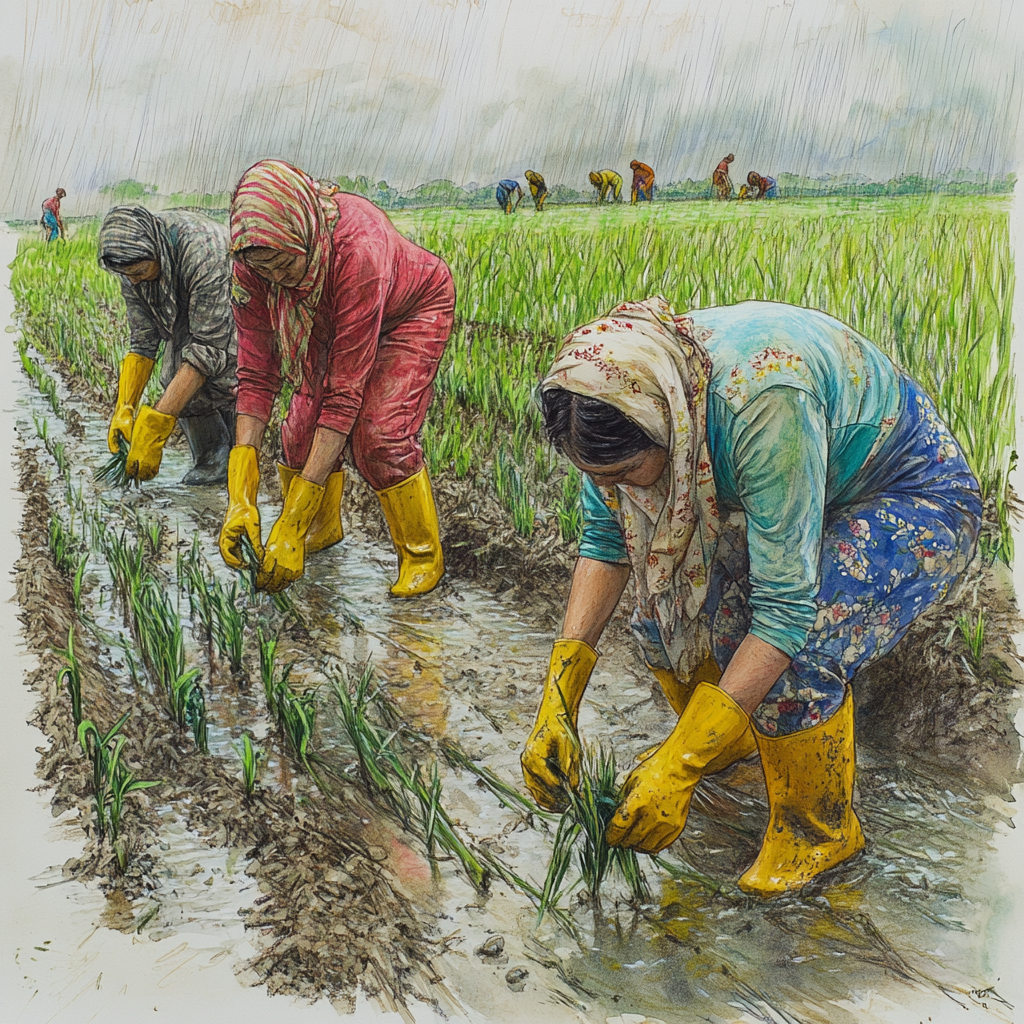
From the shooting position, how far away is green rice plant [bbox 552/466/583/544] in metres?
2.44

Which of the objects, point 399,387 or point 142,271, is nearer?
point 399,387

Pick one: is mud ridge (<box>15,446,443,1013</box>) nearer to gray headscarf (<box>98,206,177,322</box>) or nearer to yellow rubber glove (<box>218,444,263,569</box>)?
yellow rubber glove (<box>218,444,263,569</box>)

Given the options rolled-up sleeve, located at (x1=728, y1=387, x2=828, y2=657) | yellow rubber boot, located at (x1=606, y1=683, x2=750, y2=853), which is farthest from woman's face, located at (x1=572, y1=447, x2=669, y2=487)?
yellow rubber boot, located at (x1=606, y1=683, x2=750, y2=853)

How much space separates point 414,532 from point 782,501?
4.72 feet

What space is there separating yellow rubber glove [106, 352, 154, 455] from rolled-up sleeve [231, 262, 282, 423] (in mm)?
490

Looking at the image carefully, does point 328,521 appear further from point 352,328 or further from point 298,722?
point 298,722

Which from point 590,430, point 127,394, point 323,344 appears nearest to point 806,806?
point 590,430

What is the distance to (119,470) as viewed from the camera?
2.70 meters

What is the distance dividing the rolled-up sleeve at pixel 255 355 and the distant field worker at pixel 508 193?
0.62 meters

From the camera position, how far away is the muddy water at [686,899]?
1.48m

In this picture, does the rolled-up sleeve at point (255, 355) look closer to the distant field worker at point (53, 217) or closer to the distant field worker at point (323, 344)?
the distant field worker at point (323, 344)

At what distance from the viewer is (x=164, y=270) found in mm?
2717

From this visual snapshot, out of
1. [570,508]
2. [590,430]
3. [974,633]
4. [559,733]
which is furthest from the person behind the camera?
[570,508]

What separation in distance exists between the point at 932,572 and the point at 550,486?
47.9 inches
